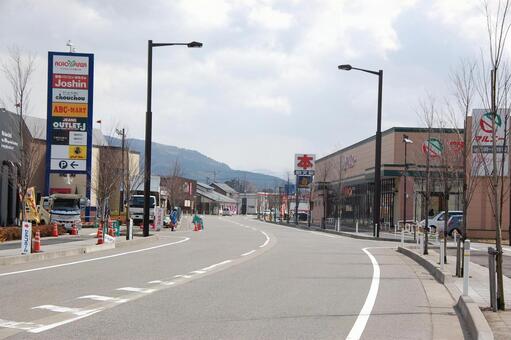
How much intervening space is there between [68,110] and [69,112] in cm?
12

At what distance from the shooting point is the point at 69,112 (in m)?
30.9

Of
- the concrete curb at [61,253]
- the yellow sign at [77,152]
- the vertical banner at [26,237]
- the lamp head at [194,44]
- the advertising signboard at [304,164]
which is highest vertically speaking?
the lamp head at [194,44]

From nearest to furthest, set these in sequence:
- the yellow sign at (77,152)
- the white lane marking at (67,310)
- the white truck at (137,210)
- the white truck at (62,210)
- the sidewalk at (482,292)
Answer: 1. the sidewalk at (482,292)
2. the white lane marking at (67,310)
3. the yellow sign at (77,152)
4. the white truck at (62,210)
5. the white truck at (137,210)

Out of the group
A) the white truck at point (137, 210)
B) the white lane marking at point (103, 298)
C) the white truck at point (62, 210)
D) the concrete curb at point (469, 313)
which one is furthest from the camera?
the white truck at point (137, 210)

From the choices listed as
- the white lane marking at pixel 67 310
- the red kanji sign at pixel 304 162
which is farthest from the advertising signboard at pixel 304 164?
the white lane marking at pixel 67 310

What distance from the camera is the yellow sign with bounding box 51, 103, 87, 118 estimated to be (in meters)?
30.8

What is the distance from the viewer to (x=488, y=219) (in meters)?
39.8

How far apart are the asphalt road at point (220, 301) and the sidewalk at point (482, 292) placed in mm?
403

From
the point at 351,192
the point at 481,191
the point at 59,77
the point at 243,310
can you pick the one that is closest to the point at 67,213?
the point at 59,77

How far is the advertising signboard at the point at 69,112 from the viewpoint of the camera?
101ft

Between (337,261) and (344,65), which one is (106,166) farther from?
(337,261)

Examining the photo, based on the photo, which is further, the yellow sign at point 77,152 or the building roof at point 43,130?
the building roof at point 43,130

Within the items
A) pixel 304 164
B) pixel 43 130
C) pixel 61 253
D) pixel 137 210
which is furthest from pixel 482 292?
pixel 43 130

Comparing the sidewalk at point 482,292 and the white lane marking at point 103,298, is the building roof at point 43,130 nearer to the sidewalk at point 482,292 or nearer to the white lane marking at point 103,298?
Result: the sidewalk at point 482,292
